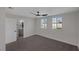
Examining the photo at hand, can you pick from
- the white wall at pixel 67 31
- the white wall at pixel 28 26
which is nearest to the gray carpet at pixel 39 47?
the white wall at pixel 67 31

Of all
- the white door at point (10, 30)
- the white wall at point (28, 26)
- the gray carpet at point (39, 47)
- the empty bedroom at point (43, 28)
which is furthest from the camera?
the white wall at point (28, 26)

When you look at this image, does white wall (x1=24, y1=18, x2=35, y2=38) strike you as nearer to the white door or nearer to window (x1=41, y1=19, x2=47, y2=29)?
window (x1=41, y1=19, x2=47, y2=29)

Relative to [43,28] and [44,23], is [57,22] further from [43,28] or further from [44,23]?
[43,28]

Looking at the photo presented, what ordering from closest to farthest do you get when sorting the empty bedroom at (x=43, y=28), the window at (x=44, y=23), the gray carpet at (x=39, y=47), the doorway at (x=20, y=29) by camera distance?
the gray carpet at (x=39, y=47)
the empty bedroom at (x=43, y=28)
the doorway at (x=20, y=29)
the window at (x=44, y=23)

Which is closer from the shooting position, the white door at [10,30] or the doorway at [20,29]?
the white door at [10,30]

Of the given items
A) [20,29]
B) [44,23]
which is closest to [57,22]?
[44,23]

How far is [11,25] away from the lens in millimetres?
5832

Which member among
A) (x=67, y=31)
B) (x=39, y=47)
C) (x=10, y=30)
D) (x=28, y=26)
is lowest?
(x=39, y=47)

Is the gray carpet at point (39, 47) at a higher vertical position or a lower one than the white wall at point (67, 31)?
lower

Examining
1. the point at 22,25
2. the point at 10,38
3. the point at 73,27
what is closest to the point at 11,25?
the point at 10,38

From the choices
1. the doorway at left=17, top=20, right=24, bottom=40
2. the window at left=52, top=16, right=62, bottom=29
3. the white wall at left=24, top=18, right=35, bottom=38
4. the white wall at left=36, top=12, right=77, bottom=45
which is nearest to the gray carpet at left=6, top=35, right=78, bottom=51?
the white wall at left=36, top=12, right=77, bottom=45

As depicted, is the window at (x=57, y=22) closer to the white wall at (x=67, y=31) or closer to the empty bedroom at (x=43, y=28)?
the empty bedroom at (x=43, y=28)
